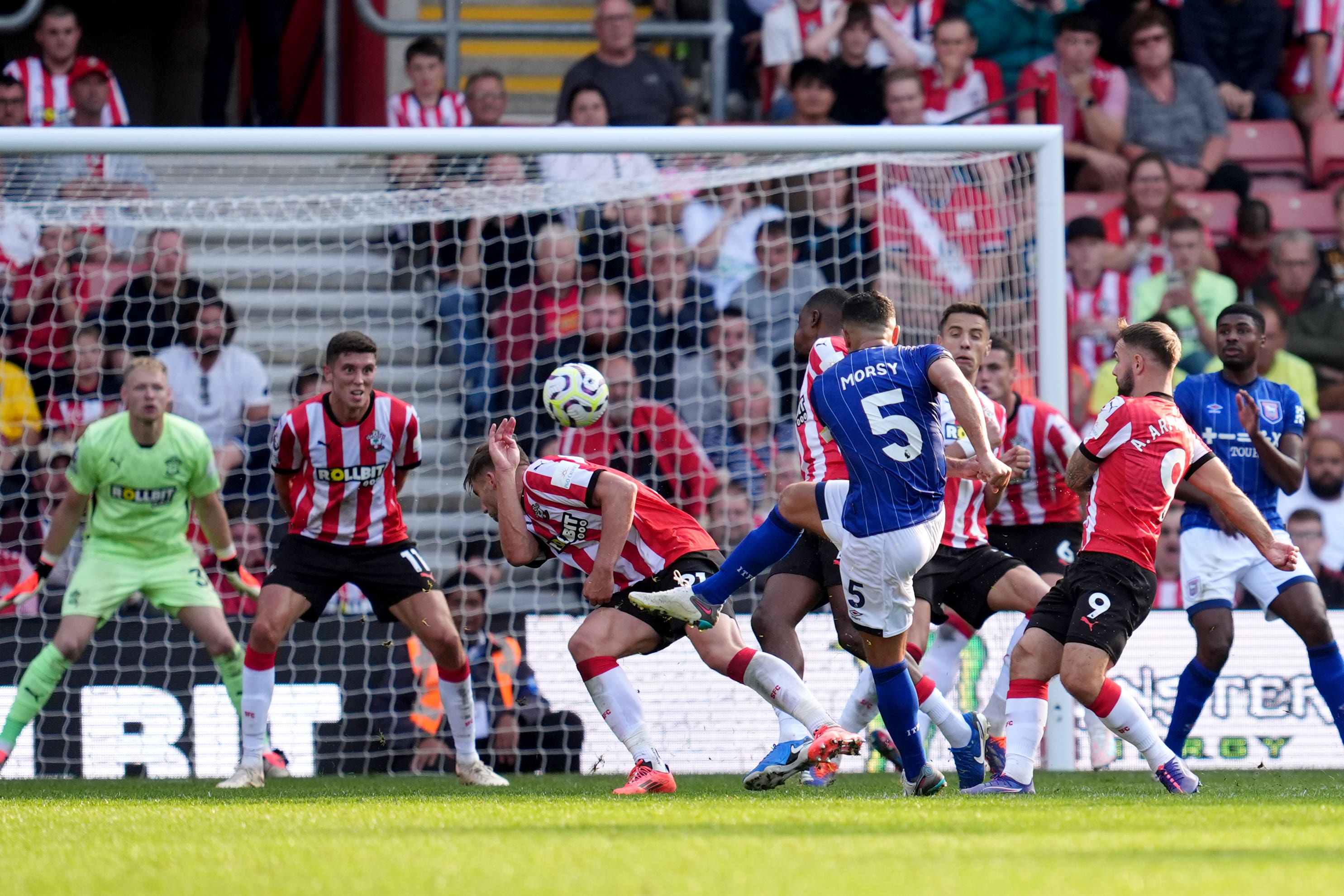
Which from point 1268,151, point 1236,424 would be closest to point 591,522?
point 1236,424

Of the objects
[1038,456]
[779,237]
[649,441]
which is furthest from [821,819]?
[779,237]

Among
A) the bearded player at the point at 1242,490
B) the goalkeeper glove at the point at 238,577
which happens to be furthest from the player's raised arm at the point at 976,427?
the goalkeeper glove at the point at 238,577

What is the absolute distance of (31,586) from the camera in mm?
8211

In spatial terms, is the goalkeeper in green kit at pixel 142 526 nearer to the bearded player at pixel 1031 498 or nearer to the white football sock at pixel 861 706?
the white football sock at pixel 861 706

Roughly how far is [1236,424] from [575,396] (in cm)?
315

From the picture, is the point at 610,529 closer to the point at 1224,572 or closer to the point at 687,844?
the point at 687,844

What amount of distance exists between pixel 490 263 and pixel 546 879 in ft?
23.8

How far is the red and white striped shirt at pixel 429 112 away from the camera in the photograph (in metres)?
11.9

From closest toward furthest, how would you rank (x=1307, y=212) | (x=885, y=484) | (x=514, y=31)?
(x=885, y=484), (x=514, y=31), (x=1307, y=212)

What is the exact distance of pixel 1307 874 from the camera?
398cm

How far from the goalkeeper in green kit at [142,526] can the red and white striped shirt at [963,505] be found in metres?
3.46

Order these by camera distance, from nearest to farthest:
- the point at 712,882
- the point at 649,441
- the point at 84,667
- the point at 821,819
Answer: the point at 712,882
the point at 821,819
the point at 84,667
the point at 649,441

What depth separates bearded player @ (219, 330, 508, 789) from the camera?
25.1 ft

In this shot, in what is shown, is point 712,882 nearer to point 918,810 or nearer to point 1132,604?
point 918,810
